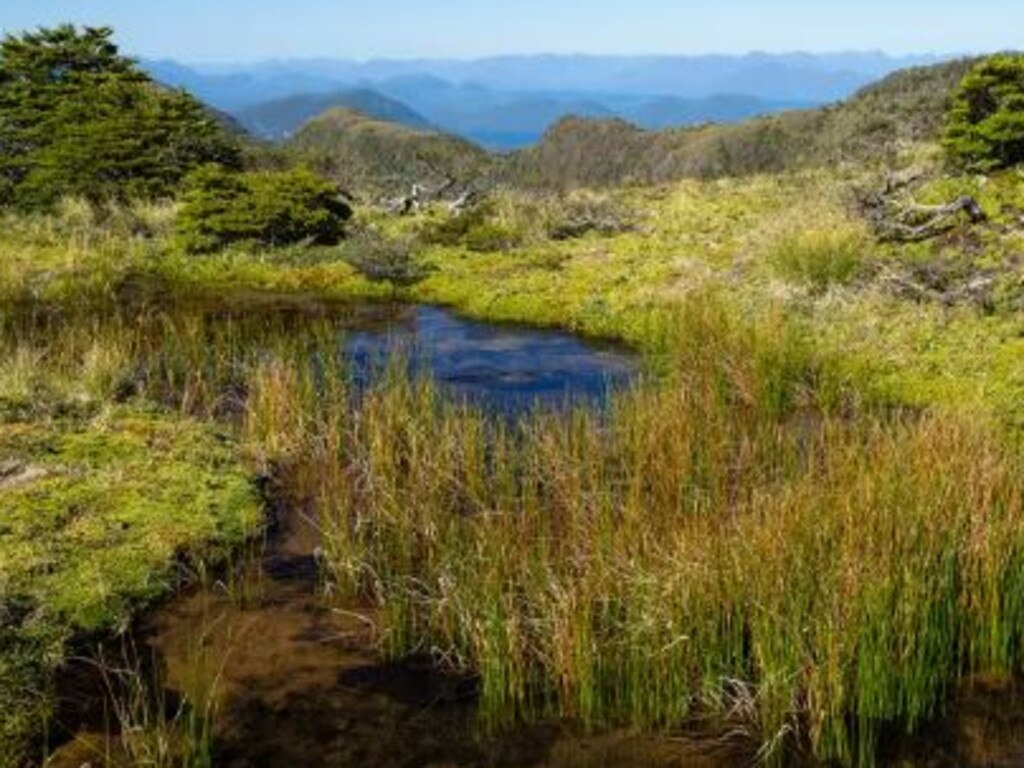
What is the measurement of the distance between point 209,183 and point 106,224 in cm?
342

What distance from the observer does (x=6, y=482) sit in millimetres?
12188

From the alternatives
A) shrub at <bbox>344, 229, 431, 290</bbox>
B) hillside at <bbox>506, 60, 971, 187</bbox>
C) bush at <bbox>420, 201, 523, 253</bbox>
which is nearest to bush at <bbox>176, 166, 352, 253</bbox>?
shrub at <bbox>344, 229, 431, 290</bbox>

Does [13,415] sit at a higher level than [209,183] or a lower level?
lower

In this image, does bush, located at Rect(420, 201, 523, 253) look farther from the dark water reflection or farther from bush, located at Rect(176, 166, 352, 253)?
the dark water reflection

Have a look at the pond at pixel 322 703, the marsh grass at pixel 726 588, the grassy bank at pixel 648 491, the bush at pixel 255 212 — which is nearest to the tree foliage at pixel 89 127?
the bush at pixel 255 212

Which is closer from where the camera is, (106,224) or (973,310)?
(973,310)

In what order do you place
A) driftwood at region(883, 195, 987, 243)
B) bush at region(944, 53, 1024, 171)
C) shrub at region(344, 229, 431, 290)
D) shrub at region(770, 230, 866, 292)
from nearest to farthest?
shrub at region(770, 230, 866, 292) < driftwood at region(883, 195, 987, 243) < shrub at region(344, 229, 431, 290) < bush at region(944, 53, 1024, 171)

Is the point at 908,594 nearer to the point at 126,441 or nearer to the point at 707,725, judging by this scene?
the point at 707,725

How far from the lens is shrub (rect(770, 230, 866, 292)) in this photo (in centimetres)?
2028

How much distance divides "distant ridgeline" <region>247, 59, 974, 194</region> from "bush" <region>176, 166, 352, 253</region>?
445 inches

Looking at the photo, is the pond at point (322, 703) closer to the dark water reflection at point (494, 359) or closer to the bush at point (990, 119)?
the dark water reflection at point (494, 359)

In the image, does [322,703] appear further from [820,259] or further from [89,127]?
[89,127]

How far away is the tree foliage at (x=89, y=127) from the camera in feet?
105

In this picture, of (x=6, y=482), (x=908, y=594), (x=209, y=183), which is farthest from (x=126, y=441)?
(x=209, y=183)
